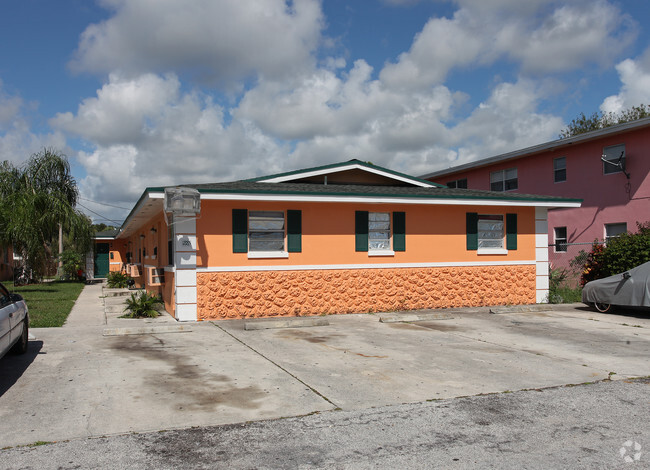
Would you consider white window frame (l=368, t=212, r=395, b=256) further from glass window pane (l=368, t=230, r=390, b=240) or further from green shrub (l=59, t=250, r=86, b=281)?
green shrub (l=59, t=250, r=86, b=281)

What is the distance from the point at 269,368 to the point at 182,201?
5.38 metres

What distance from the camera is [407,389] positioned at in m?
6.68

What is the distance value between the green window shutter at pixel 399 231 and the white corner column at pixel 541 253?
14.7 ft

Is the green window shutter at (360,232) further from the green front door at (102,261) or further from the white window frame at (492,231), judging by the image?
the green front door at (102,261)

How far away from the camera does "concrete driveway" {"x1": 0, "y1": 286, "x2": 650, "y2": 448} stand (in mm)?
5762

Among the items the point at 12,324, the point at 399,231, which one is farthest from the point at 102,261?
the point at 12,324

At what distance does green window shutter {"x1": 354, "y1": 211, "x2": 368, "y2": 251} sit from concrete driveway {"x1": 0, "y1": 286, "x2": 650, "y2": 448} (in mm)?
2521

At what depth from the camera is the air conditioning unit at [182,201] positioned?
38.7 feet

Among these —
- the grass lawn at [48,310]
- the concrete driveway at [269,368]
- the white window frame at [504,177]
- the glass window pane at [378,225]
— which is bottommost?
the concrete driveway at [269,368]

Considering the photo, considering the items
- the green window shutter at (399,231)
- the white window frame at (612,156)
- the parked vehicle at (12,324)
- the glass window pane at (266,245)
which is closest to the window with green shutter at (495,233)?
the green window shutter at (399,231)

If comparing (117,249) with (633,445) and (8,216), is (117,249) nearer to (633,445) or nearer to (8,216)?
(8,216)

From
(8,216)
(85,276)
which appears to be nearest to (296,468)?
(8,216)

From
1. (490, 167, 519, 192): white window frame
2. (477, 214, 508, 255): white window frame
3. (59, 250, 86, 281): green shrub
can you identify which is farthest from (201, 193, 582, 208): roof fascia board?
(59, 250, 86, 281): green shrub

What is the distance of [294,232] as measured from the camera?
1366 cm
